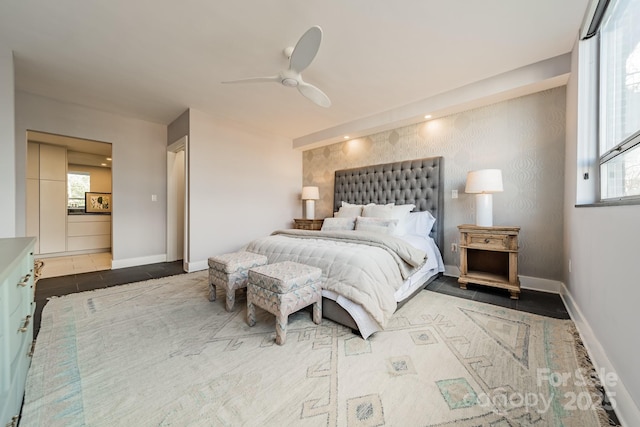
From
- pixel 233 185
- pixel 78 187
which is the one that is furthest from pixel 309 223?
pixel 78 187

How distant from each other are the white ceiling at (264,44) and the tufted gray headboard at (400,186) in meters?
1.00

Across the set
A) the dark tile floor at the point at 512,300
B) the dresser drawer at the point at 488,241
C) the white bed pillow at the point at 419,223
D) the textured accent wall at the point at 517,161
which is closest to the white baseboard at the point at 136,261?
the white bed pillow at the point at 419,223

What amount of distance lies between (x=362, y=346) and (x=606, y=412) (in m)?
1.20

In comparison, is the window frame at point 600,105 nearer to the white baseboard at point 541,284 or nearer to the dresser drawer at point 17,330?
the white baseboard at point 541,284

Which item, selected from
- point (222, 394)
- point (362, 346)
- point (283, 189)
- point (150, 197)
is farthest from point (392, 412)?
Result: point (150, 197)

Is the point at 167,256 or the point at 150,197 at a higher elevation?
the point at 150,197

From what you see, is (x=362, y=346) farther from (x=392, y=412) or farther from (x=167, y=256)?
(x=167, y=256)

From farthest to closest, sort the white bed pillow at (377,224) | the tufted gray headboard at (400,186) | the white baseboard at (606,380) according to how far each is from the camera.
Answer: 1. the tufted gray headboard at (400,186)
2. the white bed pillow at (377,224)
3. the white baseboard at (606,380)

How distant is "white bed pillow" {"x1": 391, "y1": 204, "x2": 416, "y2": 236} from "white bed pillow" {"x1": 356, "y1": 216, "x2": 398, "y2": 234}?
130mm

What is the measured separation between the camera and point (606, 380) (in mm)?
1295

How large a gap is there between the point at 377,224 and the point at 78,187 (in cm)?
743

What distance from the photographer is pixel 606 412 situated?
1.16m

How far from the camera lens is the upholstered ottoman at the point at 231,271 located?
2279 millimetres

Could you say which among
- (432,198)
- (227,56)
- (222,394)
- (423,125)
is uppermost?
(227,56)
